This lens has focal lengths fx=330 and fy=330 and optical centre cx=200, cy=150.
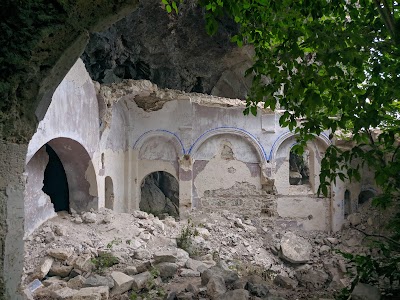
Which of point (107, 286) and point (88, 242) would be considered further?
point (88, 242)

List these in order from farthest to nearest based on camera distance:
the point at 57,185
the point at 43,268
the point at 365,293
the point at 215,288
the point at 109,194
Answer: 1. the point at 109,194
2. the point at 57,185
3. the point at 43,268
4. the point at 215,288
5. the point at 365,293

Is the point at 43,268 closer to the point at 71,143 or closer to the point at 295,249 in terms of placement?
the point at 71,143

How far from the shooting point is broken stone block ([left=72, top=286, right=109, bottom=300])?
428 cm

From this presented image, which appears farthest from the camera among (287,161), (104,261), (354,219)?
(287,161)

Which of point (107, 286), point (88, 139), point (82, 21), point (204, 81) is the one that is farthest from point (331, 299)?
point (204, 81)

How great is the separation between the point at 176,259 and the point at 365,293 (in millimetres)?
3863

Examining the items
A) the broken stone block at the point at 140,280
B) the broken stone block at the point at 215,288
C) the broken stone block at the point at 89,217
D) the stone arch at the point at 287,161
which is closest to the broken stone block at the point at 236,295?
the broken stone block at the point at 215,288

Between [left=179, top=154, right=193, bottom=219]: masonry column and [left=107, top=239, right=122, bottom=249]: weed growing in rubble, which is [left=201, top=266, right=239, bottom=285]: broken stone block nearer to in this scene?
[left=107, top=239, right=122, bottom=249]: weed growing in rubble

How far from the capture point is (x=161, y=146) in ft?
38.9

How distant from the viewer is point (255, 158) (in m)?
12.0

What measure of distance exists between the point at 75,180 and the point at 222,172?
5.35 metres

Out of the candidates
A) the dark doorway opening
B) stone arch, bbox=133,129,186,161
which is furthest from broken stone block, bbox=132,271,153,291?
stone arch, bbox=133,129,186,161

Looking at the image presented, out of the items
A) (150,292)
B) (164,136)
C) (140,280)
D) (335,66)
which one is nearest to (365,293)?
(335,66)

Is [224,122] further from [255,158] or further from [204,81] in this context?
[204,81]
